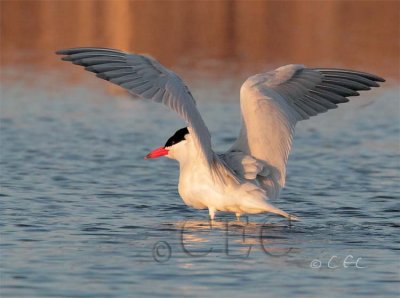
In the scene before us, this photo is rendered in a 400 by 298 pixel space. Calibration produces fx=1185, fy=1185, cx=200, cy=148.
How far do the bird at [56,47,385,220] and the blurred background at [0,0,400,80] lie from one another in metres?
9.37

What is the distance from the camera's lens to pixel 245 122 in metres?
9.20

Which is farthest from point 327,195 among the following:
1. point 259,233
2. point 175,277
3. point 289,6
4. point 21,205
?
point 289,6

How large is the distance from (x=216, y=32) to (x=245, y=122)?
15.5 m

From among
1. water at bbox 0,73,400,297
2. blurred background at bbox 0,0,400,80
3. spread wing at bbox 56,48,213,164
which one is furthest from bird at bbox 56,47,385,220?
blurred background at bbox 0,0,400,80

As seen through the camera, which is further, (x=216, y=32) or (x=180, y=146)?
(x=216, y=32)

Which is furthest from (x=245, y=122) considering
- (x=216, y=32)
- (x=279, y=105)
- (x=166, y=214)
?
(x=216, y=32)

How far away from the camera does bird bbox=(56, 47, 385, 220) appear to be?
334 inches

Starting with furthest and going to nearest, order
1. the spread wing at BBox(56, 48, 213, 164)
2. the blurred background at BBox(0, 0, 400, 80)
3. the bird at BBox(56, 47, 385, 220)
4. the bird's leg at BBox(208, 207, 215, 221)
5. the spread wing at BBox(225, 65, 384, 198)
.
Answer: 1. the blurred background at BBox(0, 0, 400, 80)
2. the bird's leg at BBox(208, 207, 215, 221)
3. the spread wing at BBox(225, 65, 384, 198)
4. the bird at BBox(56, 47, 385, 220)
5. the spread wing at BBox(56, 48, 213, 164)

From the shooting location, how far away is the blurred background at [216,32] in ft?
68.1

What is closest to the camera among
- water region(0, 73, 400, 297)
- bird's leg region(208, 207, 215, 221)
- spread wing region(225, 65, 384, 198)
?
water region(0, 73, 400, 297)

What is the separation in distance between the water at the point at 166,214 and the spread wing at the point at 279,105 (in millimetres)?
567

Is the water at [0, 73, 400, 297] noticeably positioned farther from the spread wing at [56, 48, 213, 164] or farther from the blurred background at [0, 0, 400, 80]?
the blurred background at [0, 0, 400, 80]

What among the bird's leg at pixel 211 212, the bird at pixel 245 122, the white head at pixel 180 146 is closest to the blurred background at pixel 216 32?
the bird at pixel 245 122

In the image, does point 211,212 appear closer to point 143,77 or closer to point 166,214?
point 166,214
